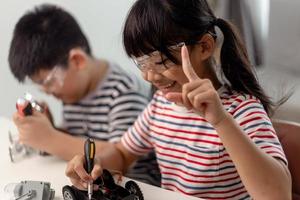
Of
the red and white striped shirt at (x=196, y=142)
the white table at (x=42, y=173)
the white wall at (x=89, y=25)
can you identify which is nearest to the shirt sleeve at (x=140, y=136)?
the red and white striped shirt at (x=196, y=142)

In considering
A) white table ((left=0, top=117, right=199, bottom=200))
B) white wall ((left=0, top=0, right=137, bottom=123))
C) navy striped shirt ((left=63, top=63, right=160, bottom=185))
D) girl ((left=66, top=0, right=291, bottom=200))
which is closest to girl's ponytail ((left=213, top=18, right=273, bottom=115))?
girl ((left=66, top=0, right=291, bottom=200))

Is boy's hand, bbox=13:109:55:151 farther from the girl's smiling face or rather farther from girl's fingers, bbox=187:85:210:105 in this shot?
girl's fingers, bbox=187:85:210:105

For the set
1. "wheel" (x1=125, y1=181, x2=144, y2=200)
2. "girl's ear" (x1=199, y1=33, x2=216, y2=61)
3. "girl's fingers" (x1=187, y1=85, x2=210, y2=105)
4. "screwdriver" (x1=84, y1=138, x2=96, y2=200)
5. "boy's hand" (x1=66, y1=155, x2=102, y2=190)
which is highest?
"girl's ear" (x1=199, y1=33, x2=216, y2=61)

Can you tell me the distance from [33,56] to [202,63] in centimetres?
44

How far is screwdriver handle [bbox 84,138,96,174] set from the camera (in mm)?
763

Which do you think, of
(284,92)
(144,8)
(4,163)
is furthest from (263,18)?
(4,163)

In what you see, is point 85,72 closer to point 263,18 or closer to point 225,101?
point 225,101

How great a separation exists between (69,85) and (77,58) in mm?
71

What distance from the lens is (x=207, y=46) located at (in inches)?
31.1

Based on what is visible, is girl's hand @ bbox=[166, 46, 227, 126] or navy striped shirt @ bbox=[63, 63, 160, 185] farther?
navy striped shirt @ bbox=[63, 63, 160, 185]

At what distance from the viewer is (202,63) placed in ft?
2.70

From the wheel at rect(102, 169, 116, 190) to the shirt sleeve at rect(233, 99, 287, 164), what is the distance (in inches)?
9.8

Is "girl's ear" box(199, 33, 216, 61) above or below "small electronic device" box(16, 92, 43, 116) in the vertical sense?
above

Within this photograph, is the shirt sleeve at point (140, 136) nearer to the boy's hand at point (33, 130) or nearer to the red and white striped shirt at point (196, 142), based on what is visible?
the red and white striped shirt at point (196, 142)
